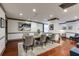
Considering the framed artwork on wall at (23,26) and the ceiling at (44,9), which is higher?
the ceiling at (44,9)

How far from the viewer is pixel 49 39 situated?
204 inches

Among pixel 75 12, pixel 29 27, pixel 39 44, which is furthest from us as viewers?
pixel 29 27

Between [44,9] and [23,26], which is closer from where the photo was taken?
[44,9]

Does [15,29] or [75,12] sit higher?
[75,12]

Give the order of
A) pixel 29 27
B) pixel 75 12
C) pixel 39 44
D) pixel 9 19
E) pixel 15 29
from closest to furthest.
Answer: pixel 75 12, pixel 39 44, pixel 9 19, pixel 15 29, pixel 29 27

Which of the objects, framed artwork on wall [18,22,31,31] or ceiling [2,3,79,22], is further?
framed artwork on wall [18,22,31,31]

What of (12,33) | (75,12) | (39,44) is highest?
(75,12)

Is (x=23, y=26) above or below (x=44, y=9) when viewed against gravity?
below

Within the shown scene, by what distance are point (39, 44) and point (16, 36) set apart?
318cm

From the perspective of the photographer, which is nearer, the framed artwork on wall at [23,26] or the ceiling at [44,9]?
the ceiling at [44,9]

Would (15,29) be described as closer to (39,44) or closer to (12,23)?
(12,23)

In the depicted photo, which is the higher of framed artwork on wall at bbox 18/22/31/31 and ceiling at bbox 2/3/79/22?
ceiling at bbox 2/3/79/22

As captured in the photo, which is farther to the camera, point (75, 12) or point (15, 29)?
point (15, 29)

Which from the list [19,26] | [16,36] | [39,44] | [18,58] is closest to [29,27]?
[19,26]
